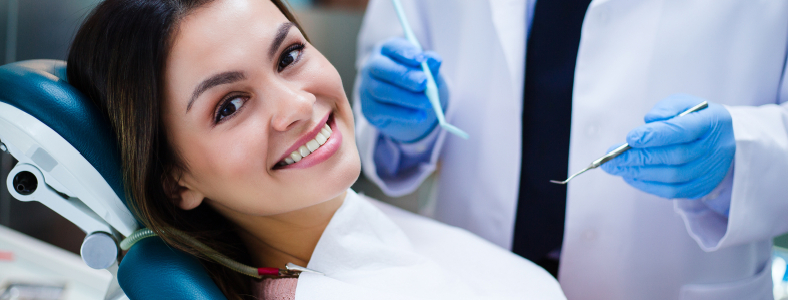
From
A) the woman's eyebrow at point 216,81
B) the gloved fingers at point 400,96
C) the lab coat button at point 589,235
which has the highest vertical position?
the woman's eyebrow at point 216,81

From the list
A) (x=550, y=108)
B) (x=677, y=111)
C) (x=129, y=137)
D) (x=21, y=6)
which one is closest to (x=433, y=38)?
(x=550, y=108)

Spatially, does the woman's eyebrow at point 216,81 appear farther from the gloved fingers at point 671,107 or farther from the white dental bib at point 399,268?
the gloved fingers at point 671,107

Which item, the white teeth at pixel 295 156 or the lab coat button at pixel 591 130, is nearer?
the white teeth at pixel 295 156

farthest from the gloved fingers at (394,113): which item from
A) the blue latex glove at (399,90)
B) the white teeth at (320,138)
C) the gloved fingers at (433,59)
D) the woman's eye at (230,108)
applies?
the woman's eye at (230,108)

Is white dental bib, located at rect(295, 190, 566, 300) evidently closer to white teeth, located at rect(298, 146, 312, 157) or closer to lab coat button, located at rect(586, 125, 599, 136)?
white teeth, located at rect(298, 146, 312, 157)

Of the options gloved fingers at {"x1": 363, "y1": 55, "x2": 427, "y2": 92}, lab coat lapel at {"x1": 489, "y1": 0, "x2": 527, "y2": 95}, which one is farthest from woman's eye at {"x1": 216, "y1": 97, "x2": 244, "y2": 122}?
lab coat lapel at {"x1": 489, "y1": 0, "x2": 527, "y2": 95}

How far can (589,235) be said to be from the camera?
1.23 m

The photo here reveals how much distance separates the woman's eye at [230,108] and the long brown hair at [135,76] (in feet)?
0.37

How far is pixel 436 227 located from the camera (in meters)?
1.32

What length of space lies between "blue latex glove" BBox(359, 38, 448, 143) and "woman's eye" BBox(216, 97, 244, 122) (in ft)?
1.52

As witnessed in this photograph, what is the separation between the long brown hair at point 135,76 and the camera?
0.87 m

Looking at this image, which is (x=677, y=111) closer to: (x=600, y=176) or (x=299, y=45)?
(x=600, y=176)

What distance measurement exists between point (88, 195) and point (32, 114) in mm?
164

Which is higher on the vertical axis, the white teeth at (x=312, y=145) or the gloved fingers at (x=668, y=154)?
the gloved fingers at (x=668, y=154)
